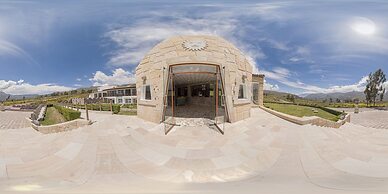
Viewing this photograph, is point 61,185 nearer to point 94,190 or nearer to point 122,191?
point 94,190

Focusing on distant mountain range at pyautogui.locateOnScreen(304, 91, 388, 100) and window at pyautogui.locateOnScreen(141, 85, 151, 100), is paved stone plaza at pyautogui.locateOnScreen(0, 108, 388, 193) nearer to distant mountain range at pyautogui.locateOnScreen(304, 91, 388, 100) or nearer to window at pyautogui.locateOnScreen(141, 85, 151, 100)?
window at pyautogui.locateOnScreen(141, 85, 151, 100)

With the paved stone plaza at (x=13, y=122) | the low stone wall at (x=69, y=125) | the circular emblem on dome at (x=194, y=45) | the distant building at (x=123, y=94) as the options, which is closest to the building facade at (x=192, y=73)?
the circular emblem on dome at (x=194, y=45)

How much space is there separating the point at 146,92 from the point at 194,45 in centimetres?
457

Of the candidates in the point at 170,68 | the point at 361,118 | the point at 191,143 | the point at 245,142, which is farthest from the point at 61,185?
the point at 361,118

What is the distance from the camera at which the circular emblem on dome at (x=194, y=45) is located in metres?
11.1

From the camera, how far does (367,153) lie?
6273mm

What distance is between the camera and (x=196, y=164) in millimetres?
5379

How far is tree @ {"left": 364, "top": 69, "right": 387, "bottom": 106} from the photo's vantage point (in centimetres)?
1481

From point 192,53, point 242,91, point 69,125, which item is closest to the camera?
point 69,125

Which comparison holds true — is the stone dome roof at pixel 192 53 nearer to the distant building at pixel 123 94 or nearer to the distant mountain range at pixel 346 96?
the distant mountain range at pixel 346 96

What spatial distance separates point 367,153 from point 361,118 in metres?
16.8

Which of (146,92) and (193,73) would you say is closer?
(193,73)

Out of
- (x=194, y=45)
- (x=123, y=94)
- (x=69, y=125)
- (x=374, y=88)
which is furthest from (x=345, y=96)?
(x=123, y=94)

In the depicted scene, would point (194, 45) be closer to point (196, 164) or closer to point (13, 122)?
point (196, 164)
